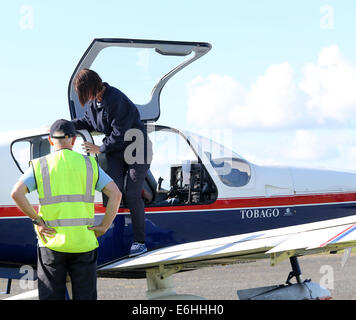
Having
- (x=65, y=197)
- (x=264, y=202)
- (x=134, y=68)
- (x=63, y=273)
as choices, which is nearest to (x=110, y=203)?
(x=65, y=197)

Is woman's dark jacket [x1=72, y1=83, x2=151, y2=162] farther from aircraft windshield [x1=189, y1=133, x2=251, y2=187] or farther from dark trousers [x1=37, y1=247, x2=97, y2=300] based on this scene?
dark trousers [x1=37, y1=247, x2=97, y2=300]

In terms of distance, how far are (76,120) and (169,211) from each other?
4.50ft

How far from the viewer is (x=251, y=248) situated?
5668 mm

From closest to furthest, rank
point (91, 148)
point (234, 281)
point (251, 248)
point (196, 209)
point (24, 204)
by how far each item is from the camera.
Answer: point (24, 204)
point (251, 248)
point (91, 148)
point (196, 209)
point (234, 281)

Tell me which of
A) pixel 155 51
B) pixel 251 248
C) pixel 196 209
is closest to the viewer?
pixel 251 248

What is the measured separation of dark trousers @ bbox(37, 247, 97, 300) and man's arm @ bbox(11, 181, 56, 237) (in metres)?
0.14

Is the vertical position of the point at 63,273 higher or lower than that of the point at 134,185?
lower

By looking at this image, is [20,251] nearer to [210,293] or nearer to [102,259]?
[102,259]

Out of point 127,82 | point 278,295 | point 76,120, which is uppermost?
point 127,82

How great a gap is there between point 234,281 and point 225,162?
12.8 ft

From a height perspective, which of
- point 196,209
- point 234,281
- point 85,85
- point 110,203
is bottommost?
point 234,281

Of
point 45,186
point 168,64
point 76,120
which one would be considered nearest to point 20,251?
point 76,120

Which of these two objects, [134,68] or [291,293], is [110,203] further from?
[134,68]
